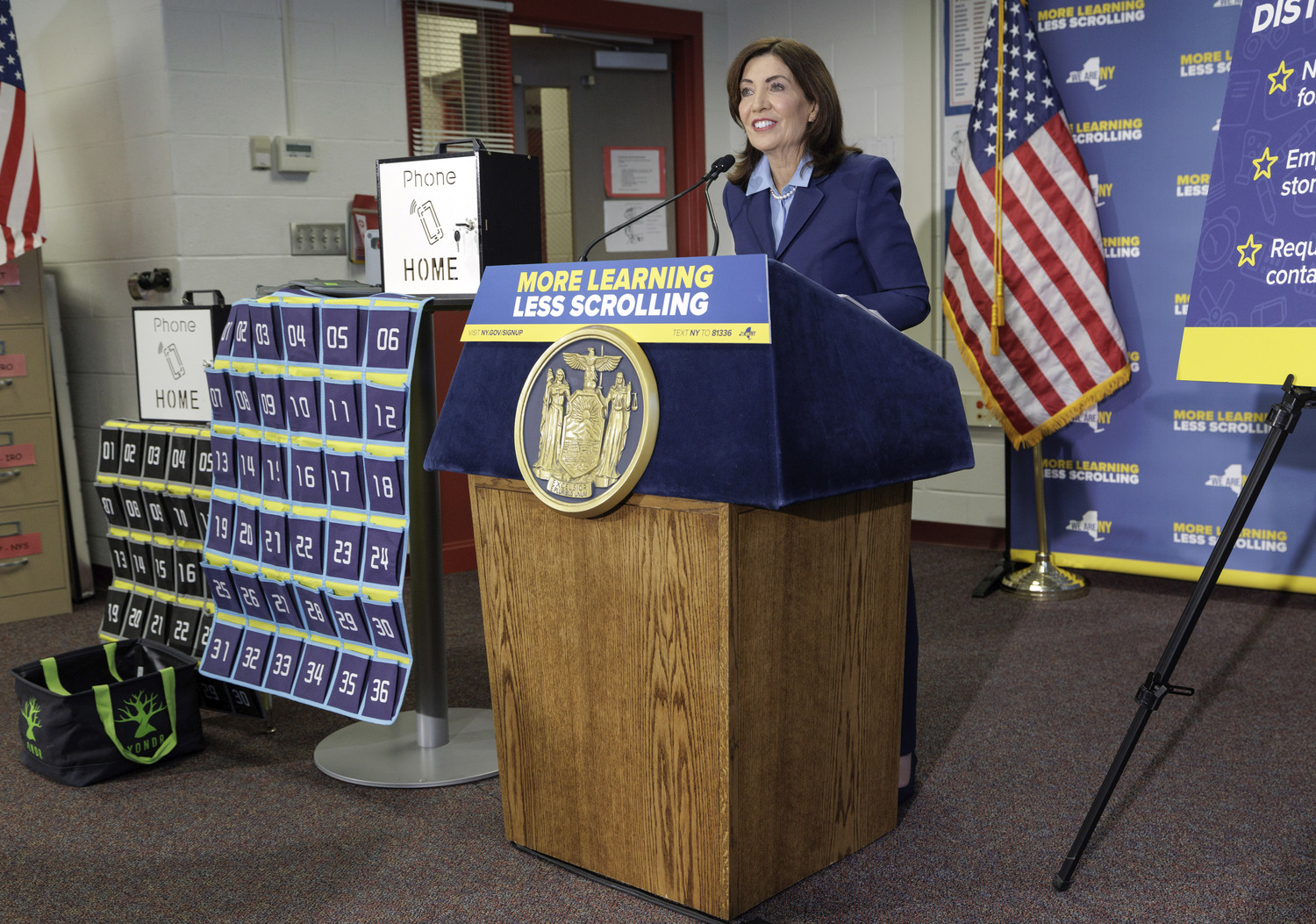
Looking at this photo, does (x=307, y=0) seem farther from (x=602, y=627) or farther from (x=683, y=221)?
(x=602, y=627)

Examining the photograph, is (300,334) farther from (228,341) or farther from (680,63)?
(680,63)

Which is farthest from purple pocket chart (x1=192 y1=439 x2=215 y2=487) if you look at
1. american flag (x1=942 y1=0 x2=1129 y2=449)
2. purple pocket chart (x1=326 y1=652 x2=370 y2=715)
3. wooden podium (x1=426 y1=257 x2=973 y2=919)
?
american flag (x1=942 y1=0 x2=1129 y2=449)

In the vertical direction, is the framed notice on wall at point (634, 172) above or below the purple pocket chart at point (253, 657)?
above

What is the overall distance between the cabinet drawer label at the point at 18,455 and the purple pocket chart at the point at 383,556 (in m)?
2.26

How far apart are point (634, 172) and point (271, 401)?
3.15 metres

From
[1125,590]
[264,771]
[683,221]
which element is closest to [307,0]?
[683,221]

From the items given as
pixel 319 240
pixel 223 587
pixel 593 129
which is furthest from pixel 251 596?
pixel 593 129

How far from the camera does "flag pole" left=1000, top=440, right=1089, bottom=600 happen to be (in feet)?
12.4

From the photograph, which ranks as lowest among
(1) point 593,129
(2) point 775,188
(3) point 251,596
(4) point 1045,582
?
(4) point 1045,582

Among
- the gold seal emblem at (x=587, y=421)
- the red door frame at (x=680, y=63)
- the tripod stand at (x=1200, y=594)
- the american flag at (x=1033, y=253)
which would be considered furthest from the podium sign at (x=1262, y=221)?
the red door frame at (x=680, y=63)

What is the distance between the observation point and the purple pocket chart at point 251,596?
7.91 ft

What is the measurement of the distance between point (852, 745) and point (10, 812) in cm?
168

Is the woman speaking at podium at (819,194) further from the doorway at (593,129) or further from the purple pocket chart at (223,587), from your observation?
the doorway at (593,129)

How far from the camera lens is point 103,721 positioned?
2383mm
